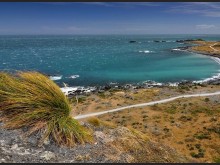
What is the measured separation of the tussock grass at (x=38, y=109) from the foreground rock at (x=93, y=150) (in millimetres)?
271

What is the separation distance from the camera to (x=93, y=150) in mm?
9094

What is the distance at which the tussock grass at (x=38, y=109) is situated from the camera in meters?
9.13

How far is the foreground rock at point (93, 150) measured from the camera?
323 inches

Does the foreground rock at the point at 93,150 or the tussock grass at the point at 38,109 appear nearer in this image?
the foreground rock at the point at 93,150

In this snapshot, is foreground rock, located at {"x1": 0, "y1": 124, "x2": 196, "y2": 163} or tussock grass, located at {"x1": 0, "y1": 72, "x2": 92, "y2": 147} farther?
tussock grass, located at {"x1": 0, "y1": 72, "x2": 92, "y2": 147}

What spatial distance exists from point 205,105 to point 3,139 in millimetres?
36633

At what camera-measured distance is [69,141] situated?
8977mm

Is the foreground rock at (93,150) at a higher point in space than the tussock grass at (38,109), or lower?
lower

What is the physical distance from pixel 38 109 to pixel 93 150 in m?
2.02

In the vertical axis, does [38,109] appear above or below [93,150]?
above

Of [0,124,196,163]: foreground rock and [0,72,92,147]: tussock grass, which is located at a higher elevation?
[0,72,92,147]: tussock grass

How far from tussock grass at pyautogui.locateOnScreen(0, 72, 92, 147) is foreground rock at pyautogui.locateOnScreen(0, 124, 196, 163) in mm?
271

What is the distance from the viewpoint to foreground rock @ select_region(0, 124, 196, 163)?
820 centimetres

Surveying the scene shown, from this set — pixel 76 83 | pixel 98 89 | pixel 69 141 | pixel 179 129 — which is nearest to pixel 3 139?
pixel 69 141
